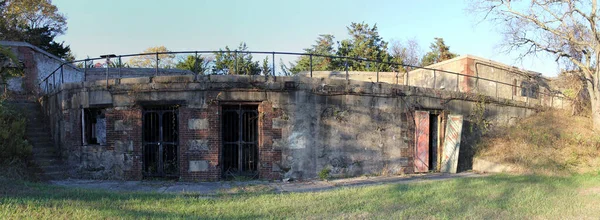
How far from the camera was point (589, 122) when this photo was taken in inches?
632

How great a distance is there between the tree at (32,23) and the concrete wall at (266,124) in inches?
718

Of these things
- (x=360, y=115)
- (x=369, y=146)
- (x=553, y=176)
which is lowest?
(x=553, y=176)

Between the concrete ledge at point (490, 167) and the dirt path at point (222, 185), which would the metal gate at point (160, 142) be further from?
the concrete ledge at point (490, 167)

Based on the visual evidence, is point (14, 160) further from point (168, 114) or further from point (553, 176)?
point (553, 176)

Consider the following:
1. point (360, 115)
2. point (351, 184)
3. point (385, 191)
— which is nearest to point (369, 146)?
point (360, 115)

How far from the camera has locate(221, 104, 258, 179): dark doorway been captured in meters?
10.4

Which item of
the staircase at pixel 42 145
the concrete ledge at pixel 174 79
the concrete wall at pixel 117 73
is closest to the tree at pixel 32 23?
the concrete wall at pixel 117 73

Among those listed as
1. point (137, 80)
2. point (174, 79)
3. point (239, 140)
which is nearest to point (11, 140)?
point (137, 80)

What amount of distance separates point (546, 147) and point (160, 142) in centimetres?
1228

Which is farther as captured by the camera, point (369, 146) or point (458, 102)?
point (458, 102)

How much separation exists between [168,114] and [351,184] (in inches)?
210

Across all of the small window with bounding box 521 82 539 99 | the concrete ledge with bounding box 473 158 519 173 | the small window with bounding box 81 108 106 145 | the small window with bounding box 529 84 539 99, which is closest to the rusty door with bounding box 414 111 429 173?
the concrete ledge with bounding box 473 158 519 173

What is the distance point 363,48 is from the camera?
3519cm

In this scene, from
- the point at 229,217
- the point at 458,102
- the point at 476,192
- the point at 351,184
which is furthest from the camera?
the point at 458,102
